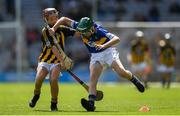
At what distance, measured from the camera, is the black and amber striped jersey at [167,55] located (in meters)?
31.1

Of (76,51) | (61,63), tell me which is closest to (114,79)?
(76,51)

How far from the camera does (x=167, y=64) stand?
3170 centimetres

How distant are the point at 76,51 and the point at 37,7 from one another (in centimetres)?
390

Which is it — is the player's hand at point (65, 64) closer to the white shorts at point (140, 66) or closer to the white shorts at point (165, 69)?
the white shorts at point (140, 66)

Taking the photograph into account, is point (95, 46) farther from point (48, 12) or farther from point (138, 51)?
point (138, 51)

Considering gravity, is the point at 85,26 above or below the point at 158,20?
above

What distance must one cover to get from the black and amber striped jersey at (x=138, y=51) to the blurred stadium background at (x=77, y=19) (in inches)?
142

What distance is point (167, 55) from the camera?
31438 millimetres

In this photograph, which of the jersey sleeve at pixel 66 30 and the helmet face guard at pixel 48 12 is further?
the jersey sleeve at pixel 66 30

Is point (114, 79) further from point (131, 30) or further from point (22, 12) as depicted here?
point (22, 12)

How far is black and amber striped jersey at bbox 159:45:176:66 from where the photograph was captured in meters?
31.1

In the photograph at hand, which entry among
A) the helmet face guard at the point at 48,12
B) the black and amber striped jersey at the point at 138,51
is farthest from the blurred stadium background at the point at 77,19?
the helmet face guard at the point at 48,12

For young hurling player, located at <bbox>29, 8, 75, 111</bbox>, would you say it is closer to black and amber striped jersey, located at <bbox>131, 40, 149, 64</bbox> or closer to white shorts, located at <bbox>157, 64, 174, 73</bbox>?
black and amber striped jersey, located at <bbox>131, 40, 149, 64</bbox>

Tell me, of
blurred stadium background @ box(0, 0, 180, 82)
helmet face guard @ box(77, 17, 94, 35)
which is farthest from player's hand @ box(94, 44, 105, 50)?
blurred stadium background @ box(0, 0, 180, 82)
